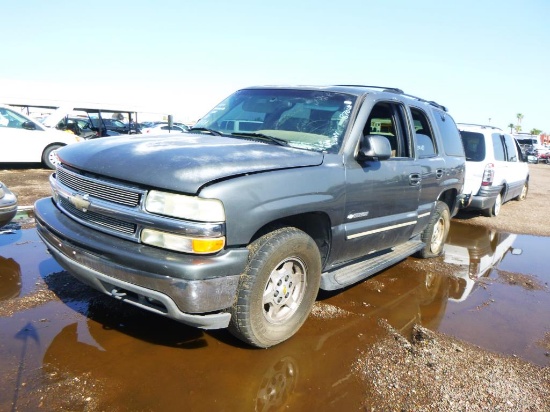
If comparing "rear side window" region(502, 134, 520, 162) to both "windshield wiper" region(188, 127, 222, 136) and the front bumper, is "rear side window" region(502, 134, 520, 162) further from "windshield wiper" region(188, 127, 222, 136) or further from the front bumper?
the front bumper

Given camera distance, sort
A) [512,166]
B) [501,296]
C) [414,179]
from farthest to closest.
Answer: [512,166] < [501,296] < [414,179]

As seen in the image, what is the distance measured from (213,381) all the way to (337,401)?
78cm

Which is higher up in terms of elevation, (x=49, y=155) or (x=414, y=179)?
(x=414, y=179)

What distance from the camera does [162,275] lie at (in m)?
2.41

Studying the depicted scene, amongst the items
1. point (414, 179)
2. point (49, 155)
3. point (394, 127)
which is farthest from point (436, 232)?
point (49, 155)

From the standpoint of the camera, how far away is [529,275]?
538cm

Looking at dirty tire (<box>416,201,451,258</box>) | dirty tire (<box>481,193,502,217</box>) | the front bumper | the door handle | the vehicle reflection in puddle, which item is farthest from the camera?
dirty tire (<box>481,193,502,217</box>)

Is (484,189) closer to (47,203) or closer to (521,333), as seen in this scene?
(521,333)

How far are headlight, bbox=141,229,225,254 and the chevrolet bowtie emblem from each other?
1.95 ft

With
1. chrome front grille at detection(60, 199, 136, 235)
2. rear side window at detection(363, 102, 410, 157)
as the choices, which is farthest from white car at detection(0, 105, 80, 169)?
rear side window at detection(363, 102, 410, 157)

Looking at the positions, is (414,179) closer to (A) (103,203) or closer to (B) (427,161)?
(B) (427,161)

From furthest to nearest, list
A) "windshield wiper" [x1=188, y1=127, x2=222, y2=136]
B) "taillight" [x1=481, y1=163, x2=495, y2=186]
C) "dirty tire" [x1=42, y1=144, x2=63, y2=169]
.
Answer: "dirty tire" [x1=42, y1=144, x2=63, y2=169], "taillight" [x1=481, y1=163, x2=495, y2=186], "windshield wiper" [x1=188, y1=127, x2=222, y2=136]

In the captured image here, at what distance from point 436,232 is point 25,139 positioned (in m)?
10.6

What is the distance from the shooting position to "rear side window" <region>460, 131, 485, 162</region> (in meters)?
8.20
